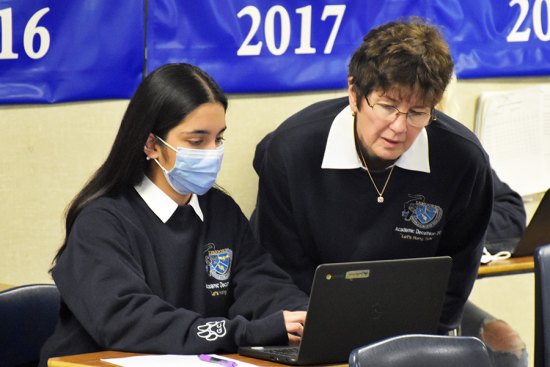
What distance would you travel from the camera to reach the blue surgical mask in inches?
109

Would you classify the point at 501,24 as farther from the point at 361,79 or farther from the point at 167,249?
the point at 167,249

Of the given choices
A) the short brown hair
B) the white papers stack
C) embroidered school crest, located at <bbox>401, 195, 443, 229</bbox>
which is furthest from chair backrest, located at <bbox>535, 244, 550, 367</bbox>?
the white papers stack

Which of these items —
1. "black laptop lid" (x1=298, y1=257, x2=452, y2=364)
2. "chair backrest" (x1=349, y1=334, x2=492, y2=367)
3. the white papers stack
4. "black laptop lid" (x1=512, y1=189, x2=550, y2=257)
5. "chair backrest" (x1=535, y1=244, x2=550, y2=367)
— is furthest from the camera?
the white papers stack

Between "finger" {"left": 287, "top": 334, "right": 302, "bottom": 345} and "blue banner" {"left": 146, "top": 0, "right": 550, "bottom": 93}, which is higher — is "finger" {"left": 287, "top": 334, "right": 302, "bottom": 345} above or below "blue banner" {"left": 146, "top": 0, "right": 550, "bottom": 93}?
below

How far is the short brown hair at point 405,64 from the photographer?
2727mm

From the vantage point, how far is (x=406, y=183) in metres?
3.07

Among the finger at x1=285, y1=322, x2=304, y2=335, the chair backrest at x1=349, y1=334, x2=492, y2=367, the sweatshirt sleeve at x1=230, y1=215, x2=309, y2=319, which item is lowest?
the sweatshirt sleeve at x1=230, y1=215, x2=309, y2=319

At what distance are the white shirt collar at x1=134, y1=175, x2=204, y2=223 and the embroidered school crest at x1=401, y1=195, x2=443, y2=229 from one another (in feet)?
2.34

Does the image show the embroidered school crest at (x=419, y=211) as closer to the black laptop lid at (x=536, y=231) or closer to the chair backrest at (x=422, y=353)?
the chair backrest at (x=422, y=353)

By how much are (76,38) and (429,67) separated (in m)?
1.53

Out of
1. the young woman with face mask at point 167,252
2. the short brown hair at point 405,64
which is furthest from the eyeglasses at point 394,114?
the young woman with face mask at point 167,252

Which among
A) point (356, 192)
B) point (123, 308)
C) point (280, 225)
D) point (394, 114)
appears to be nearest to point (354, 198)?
point (356, 192)

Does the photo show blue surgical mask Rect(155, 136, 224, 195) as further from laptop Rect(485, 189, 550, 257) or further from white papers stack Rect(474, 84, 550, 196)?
white papers stack Rect(474, 84, 550, 196)

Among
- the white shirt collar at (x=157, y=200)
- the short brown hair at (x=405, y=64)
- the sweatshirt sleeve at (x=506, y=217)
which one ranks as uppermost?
the short brown hair at (x=405, y=64)
